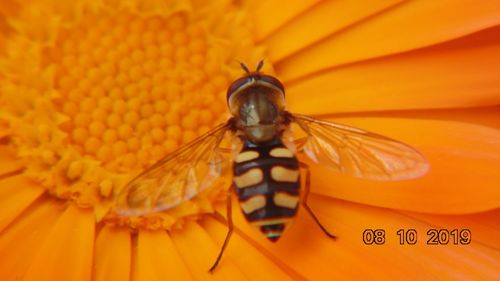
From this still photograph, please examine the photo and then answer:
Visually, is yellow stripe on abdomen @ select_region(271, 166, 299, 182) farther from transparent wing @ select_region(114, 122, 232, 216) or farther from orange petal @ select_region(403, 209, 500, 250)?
Result: orange petal @ select_region(403, 209, 500, 250)

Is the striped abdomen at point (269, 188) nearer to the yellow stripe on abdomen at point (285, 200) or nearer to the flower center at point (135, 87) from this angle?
the yellow stripe on abdomen at point (285, 200)

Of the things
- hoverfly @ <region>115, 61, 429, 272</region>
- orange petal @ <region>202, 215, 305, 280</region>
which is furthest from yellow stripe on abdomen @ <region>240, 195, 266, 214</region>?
orange petal @ <region>202, 215, 305, 280</region>

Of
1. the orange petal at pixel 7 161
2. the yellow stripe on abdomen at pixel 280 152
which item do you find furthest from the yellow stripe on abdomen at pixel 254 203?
the orange petal at pixel 7 161

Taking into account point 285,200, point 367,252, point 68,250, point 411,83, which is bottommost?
point 367,252

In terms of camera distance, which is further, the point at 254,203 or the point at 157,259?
the point at 157,259

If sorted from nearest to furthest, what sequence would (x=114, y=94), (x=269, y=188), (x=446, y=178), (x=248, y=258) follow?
1. (x=269, y=188)
2. (x=446, y=178)
3. (x=248, y=258)
4. (x=114, y=94)

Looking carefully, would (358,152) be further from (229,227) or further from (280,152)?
(229,227)

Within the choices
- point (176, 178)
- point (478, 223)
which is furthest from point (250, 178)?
point (478, 223)

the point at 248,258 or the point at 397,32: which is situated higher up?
the point at 397,32
